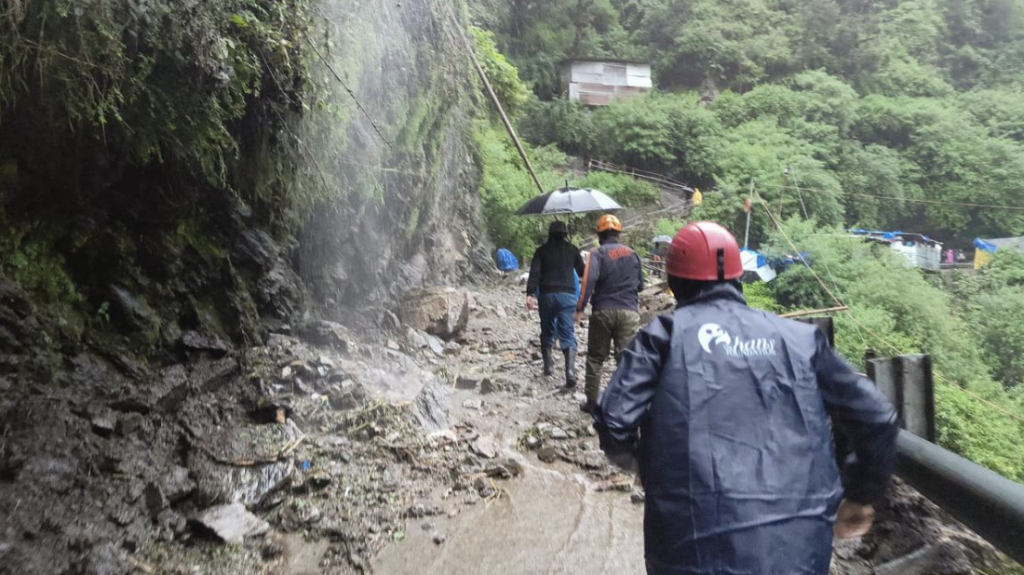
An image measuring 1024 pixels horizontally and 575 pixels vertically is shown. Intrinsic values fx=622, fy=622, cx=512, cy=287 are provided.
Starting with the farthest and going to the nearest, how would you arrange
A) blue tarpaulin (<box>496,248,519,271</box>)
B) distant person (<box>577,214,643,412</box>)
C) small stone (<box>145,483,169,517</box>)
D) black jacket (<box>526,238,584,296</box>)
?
blue tarpaulin (<box>496,248,519,271</box>) → black jacket (<box>526,238,584,296</box>) → distant person (<box>577,214,643,412</box>) → small stone (<box>145,483,169,517</box>)

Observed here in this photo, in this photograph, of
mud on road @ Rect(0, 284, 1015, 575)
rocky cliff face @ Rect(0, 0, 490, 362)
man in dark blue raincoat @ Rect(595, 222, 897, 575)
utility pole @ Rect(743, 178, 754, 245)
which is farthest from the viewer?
utility pole @ Rect(743, 178, 754, 245)

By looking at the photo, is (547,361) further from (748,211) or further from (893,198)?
(893,198)

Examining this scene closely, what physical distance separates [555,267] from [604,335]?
1151 millimetres

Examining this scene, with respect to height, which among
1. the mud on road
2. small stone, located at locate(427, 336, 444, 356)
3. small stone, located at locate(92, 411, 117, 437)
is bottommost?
small stone, located at locate(427, 336, 444, 356)

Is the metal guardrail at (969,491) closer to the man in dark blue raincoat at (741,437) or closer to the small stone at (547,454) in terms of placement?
the man in dark blue raincoat at (741,437)

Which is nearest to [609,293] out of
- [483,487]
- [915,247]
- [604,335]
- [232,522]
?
[604,335]

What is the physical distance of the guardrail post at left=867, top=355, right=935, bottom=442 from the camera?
3076 mm

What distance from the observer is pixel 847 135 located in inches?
1510

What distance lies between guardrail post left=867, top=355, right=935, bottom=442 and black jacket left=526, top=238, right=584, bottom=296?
385 centimetres

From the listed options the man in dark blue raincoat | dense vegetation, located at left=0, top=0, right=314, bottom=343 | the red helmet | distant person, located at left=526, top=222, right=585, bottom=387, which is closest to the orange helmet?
distant person, located at left=526, top=222, right=585, bottom=387

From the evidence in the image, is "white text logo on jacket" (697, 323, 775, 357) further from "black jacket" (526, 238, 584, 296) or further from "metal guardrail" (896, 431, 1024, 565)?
"black jacket" (526, 238, 584, 296)

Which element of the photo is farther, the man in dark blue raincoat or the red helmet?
the red helmet

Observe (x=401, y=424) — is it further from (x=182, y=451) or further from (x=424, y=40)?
(x=424, y=40)

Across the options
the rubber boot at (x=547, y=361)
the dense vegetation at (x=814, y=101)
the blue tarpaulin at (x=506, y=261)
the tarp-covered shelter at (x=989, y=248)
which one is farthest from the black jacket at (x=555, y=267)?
the tarp-covered shelter at (x=989, y=248)
